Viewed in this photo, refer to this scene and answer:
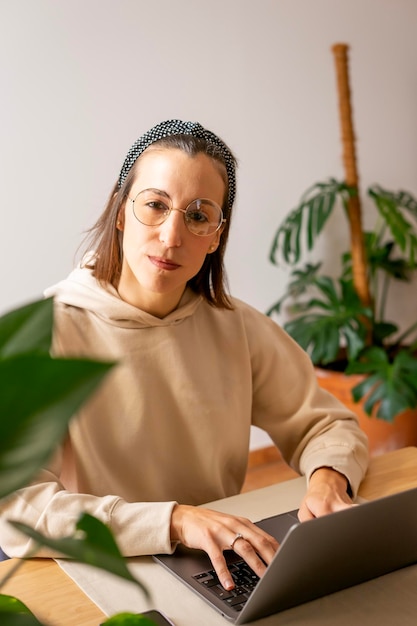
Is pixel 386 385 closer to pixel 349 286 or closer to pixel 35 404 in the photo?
pixel 349 286

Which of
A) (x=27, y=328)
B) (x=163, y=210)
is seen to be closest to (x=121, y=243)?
(x=163, y=210)

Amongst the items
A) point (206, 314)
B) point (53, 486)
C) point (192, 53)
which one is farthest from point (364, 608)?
point (192, 53)

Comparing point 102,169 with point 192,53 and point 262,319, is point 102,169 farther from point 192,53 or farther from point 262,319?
point 262,319

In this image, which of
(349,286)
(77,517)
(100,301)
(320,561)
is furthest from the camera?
(349,286)

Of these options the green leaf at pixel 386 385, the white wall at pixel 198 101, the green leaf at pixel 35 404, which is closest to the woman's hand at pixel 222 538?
the green leaf at pixel 35 404

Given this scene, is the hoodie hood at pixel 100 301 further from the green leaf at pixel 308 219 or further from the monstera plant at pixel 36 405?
the green leaf at pixel 308 219

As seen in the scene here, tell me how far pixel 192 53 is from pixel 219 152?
1.75 meters

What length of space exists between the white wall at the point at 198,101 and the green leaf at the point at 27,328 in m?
2.38

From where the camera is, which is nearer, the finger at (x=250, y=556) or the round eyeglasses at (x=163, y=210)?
the finger at (x=250, y=556)

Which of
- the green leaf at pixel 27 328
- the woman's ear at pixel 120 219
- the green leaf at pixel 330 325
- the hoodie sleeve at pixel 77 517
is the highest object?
the green leaf at pixel 27 328

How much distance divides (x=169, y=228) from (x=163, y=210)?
4cm

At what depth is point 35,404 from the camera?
1.22 ft

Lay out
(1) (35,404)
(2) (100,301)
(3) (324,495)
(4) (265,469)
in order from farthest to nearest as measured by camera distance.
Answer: (4) (265,469) → (2) (100,301) → (3) (324,495) → (1) (35,404)

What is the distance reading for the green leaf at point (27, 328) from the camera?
440 mm
